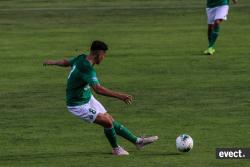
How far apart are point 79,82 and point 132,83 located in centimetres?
760

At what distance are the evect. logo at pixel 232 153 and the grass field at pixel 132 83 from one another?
227mm

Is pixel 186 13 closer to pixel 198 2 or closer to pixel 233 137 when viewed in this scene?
pixel 198 2

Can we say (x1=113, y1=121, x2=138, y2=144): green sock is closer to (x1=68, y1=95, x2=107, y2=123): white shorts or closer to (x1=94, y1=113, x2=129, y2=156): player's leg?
(x1=94, y1=113, x2=129, y2=156): player's leg

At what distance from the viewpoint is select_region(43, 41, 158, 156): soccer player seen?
48.5 ft

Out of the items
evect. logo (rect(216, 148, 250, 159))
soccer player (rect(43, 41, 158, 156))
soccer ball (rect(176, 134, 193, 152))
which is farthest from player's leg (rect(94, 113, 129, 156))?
evect. logo (rect(216, 148, 250, 159))

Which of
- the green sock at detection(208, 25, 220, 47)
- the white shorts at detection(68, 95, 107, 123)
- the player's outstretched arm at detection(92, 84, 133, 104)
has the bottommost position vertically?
the white shorts at detection(68, 95, 107, 123)

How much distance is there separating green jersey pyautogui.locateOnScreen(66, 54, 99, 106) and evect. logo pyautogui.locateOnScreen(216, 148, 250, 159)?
2.54m

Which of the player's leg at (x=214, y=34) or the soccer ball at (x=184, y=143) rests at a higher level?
the player's leg at (x=214, y=34)

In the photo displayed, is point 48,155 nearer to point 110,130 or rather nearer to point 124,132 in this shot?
point 110,130

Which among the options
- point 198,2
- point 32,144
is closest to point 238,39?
point 198,2

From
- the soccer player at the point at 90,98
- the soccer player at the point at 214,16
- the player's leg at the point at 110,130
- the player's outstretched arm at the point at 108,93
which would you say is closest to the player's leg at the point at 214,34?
the soccer player at the point at 214,16

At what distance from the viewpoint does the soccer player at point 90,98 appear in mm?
14781

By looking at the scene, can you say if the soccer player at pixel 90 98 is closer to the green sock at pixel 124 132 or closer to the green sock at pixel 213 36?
the green sock at pixel 124 132

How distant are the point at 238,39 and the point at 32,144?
16.2m
